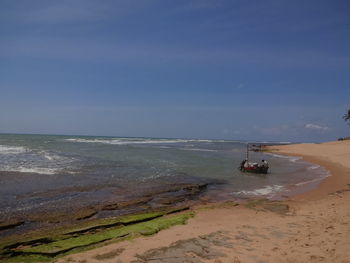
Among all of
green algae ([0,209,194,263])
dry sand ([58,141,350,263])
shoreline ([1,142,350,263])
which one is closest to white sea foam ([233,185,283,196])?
shoreline ([1,142,350,263])

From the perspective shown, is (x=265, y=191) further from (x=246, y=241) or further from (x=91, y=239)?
(x=91, y=239)

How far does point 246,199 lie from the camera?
1769 centimetres

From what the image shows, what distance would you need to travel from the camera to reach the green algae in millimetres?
8422

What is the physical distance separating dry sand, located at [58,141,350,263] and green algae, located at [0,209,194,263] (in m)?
0.56

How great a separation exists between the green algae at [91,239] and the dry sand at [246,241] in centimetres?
56

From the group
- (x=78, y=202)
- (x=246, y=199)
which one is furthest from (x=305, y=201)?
(x=78, y=202)

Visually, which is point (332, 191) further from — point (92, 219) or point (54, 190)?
point (54, 190)

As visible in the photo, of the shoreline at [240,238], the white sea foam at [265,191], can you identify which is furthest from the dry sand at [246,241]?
the white sea foam at [265,191]

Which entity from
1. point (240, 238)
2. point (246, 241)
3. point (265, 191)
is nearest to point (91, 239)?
point (240, 238)

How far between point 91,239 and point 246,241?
5.39 m

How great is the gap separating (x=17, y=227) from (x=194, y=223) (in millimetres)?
7603

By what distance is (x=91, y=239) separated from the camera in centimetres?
952

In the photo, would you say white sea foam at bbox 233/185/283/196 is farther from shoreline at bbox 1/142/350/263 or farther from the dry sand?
the dry sand

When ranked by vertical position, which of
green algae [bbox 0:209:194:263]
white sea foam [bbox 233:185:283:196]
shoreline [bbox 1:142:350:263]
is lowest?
white sea foam [bbox 233:185:283:196]
